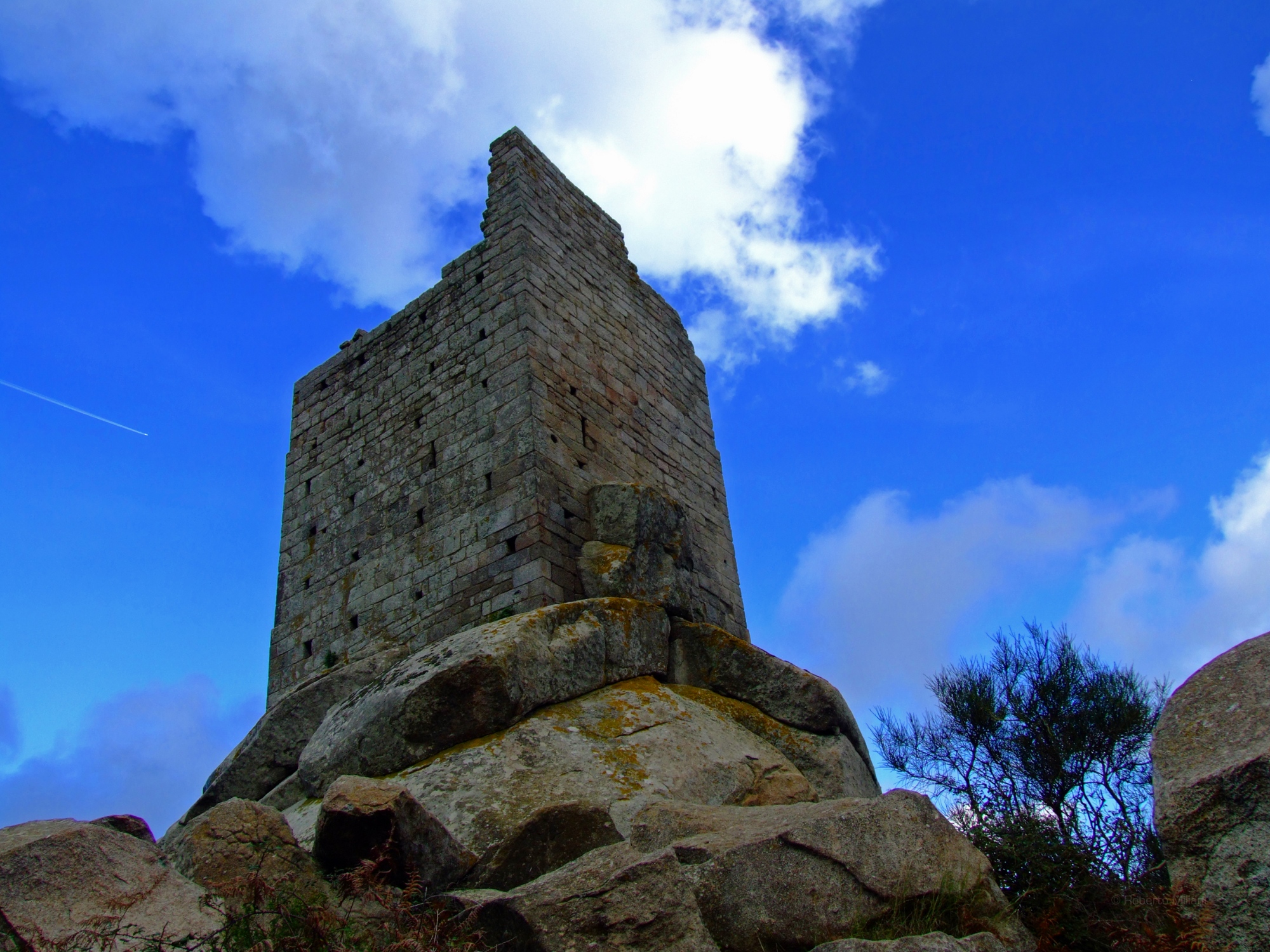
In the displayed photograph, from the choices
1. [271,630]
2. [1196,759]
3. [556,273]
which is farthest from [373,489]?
[1196,759]

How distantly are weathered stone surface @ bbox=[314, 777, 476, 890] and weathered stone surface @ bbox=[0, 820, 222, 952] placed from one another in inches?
31.7

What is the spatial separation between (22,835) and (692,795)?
386 centimetres

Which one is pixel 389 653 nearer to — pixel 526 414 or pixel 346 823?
pixel 526 414

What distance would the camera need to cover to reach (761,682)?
8648 mm

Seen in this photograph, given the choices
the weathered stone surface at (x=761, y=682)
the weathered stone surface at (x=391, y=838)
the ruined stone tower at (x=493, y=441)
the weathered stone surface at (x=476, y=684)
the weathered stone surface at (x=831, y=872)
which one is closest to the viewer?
the weathered stone surface at (x=831, y=872)

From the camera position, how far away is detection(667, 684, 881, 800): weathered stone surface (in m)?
7.93

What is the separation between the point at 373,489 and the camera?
36.9 ft

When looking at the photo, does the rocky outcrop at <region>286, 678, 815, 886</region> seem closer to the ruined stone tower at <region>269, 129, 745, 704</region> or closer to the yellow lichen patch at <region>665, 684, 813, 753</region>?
the yellow lichen patch at <region>665, 684, 813, 753</region>

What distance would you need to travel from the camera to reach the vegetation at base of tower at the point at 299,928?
13.0ft

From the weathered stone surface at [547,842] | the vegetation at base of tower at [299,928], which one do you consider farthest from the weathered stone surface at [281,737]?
the vegetation at base of tower at [299,928]

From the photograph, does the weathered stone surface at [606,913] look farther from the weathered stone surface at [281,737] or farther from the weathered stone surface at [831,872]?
the weathered stone surface at [281,737]

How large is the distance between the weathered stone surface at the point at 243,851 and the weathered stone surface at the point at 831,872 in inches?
76.8

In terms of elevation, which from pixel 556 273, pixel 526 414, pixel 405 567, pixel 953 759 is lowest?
pixel 953 759

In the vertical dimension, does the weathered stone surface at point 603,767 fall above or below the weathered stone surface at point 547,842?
above
